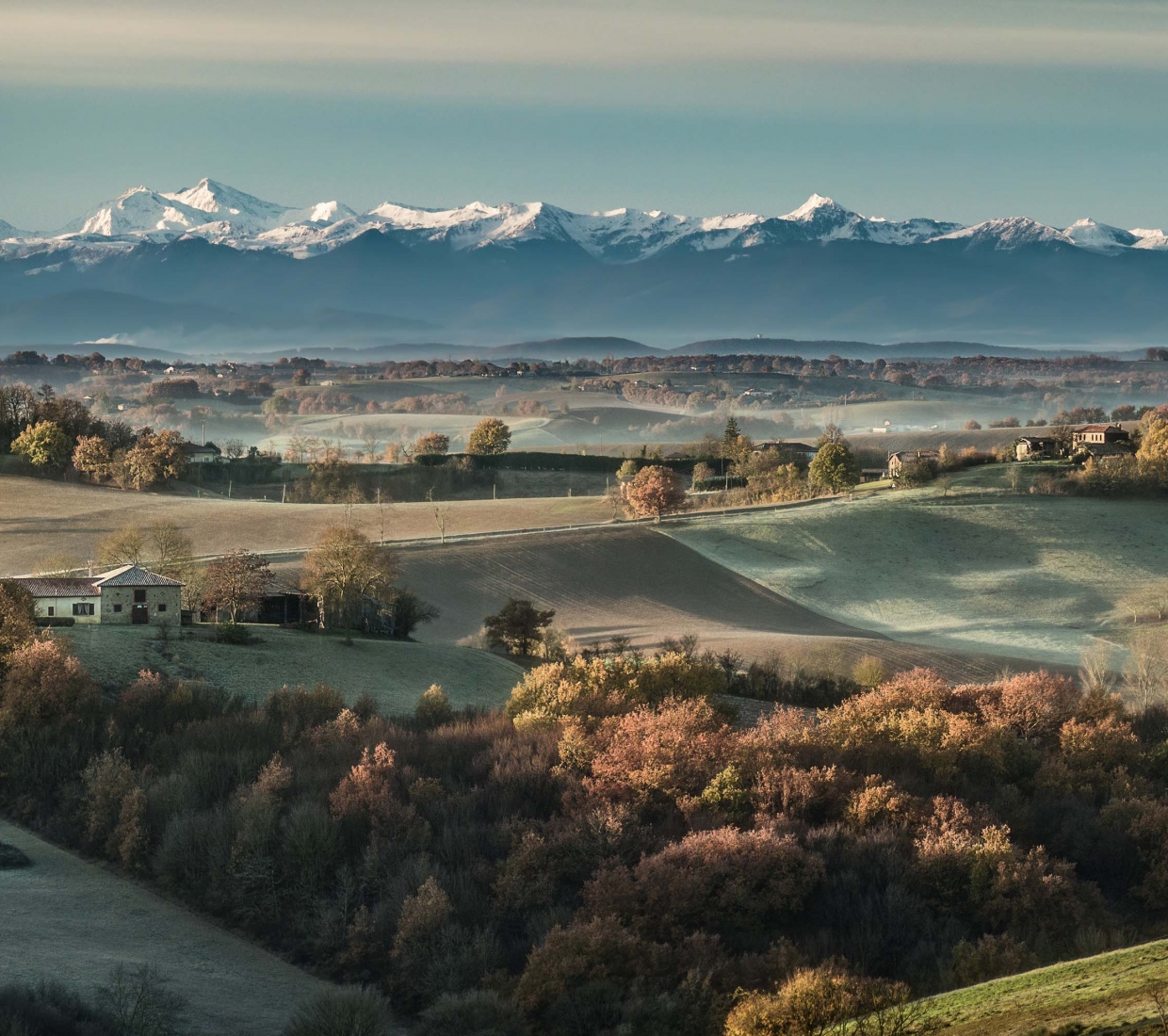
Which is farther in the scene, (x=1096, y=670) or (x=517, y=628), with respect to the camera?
(x=517, y=628)

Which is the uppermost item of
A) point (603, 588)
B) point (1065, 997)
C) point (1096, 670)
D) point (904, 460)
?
point (904, 460)

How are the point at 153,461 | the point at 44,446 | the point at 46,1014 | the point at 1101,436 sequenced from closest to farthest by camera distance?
1. the point at 46,1014
2. the point at 153,461
3. the point at 44,446
4. the point at 1101,436

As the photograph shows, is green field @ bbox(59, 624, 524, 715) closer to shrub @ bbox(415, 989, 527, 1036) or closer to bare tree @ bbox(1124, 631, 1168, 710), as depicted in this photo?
bare tree @ bbox(1124, 631, 1168, 710)

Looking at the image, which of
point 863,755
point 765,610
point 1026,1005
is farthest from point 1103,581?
point 1026,1005

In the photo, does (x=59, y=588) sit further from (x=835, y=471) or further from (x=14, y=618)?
(x=835, y=471)

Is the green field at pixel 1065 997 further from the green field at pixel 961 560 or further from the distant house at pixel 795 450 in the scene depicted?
the distant house at pixel 795 450

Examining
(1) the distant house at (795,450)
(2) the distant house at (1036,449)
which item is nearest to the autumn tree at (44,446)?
(1) the distant house at (795,450)

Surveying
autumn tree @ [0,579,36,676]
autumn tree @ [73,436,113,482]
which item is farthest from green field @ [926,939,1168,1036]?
autumn tree @ [73,436,113,482]

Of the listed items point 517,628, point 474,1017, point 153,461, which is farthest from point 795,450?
point 474,1017
